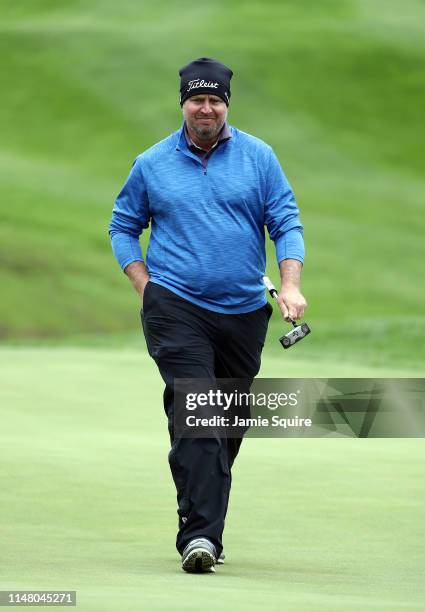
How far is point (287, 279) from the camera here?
623 centimetres

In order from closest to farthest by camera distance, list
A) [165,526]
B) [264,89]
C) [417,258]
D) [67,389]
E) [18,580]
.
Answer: [18,580] → [165,526] → [67,389] → [417,258] → [264,89]

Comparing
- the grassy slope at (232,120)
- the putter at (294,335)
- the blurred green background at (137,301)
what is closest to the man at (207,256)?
the putter at (294,335)

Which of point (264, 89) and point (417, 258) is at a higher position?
point (264, 89)

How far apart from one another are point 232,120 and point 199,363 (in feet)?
137

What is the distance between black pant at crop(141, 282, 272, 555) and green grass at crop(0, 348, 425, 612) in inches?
8.9

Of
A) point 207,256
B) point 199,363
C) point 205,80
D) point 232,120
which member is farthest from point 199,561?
point 232,120

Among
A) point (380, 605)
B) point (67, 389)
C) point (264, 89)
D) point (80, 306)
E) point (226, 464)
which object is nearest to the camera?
point (380, 605)

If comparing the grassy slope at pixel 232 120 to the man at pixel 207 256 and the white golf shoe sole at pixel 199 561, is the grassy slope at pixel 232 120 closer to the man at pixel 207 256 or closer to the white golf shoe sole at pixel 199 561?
the man at pixel 207 256

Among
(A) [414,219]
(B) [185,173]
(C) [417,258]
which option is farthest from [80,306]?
(B) [185,173]

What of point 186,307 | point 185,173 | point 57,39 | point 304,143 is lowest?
point 186,307

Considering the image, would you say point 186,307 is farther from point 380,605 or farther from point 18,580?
point 380,605

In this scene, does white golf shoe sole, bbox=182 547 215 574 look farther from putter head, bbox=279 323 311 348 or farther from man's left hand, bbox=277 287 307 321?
man's left hand, bbox=277 287 307 321

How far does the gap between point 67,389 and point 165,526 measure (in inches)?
239

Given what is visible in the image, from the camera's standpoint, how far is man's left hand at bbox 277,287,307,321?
6.02 metres
